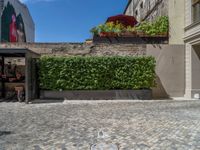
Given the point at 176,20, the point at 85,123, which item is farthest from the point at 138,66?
the point at 85,123

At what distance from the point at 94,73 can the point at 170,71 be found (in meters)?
4.08

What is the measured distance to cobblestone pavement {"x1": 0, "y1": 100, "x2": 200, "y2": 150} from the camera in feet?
19.3

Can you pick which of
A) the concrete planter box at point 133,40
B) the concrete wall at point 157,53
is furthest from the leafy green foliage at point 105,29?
the concrete wall at point 157,53

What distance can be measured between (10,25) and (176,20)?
2023 cm

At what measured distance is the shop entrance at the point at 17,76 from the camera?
13172mm

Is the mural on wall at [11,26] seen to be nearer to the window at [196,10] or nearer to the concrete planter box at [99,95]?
the concrete planter box at [99,95]

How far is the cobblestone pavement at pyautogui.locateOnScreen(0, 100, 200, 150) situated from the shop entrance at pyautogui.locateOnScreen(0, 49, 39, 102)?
11.5 ft

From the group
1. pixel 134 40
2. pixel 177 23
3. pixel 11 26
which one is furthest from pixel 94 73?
pixel 11 26

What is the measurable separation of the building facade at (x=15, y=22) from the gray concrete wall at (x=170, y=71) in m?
16.7

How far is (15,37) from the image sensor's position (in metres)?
33.0

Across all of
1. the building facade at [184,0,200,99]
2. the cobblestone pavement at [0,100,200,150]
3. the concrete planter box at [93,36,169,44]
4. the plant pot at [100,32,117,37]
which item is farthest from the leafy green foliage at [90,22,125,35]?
the cobblestone pavement at [0,100,200,150]

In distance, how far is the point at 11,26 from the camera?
3180cm

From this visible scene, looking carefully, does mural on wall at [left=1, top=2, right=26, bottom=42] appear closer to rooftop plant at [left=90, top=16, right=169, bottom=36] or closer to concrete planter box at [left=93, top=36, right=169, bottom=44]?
rooftop plant at [left=90, top=16, right=169, bottom=36]

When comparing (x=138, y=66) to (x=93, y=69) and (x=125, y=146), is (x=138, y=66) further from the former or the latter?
(x=125, y=146)
